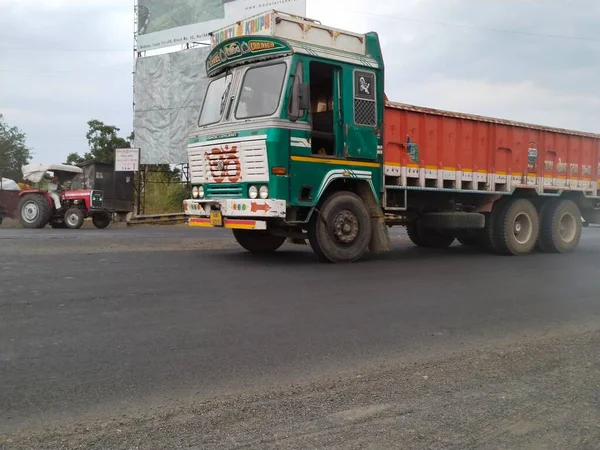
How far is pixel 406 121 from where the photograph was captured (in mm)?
10086

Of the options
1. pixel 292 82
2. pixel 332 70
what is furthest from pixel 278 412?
pixel 332 70

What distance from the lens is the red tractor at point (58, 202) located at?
1734 centimetres

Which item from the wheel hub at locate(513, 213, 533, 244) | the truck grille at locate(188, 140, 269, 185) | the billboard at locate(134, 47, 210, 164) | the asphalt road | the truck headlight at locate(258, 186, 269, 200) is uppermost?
the billboard at locate(134, 47, 210, 164)

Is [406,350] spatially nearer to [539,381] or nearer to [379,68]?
[539,381]

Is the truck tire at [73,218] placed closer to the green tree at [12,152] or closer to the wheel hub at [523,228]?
the wheel hub at [523,228]

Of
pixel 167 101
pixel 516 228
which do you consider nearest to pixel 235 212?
pixel 516 228

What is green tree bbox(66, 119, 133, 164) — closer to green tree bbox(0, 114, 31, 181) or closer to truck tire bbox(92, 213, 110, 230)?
green tree bbox(0, 114, 31, 181)

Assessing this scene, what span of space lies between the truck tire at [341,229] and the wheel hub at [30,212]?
11.6 m

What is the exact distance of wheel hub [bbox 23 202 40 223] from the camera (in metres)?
17.3

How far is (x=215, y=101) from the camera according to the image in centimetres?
954

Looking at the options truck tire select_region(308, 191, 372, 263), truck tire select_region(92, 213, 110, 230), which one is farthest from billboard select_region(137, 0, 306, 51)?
truck tire select_region(308, 191, 372, 263)

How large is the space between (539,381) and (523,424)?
2.76 feet

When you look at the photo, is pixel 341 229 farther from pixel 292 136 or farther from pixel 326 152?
pixel 292 136

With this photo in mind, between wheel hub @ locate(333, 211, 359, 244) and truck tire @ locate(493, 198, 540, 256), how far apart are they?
395 centimetres
